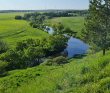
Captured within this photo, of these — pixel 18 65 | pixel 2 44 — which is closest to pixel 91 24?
pixel 18 65

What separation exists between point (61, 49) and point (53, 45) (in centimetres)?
467

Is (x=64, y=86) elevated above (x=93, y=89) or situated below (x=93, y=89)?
below

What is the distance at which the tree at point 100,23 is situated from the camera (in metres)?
16.1

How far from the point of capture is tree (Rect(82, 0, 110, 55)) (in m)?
16.1

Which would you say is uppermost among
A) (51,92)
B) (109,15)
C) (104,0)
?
(104,0)

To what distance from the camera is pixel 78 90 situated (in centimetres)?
519

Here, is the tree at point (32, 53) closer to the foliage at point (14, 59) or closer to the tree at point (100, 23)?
the foliage at point (14, 59)

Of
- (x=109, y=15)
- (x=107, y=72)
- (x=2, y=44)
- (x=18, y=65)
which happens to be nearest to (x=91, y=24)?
(x=109, y=15)

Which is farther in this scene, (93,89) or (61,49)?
(61,49)

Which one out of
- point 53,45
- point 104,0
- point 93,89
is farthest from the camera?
point 53,45

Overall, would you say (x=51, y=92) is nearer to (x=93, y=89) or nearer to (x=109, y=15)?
(x=93, y=89)

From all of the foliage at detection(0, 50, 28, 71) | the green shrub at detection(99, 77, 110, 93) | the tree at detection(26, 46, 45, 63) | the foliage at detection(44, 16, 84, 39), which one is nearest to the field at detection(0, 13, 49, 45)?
the foliage at detection(44, 16, 84, 39)

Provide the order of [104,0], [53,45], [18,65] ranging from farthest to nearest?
Result: [53,45]
[18,65]
[104,0]

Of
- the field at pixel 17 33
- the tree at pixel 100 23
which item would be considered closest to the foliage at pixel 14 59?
the tree at pixel 100 23
